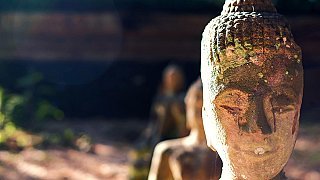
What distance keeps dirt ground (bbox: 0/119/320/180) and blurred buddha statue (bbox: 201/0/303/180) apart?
3631mm

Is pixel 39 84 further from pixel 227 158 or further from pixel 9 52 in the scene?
pixel 227 158

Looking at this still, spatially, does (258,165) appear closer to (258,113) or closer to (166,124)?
(258,113)

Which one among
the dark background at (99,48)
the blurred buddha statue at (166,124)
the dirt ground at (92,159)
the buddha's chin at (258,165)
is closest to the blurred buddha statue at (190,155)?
the buddha's chin at (258,165)

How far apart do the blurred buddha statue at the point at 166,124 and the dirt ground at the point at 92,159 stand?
109 centimetres

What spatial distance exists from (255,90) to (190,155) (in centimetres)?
144

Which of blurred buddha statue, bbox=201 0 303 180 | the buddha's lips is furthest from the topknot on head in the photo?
the buddha's lips

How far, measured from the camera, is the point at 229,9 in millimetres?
1925

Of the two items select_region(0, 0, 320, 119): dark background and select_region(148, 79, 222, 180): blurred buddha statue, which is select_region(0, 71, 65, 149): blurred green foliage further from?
select_region(148, 79, 222, 180): blurred buddha statue

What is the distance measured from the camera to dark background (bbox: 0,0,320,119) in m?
8.52

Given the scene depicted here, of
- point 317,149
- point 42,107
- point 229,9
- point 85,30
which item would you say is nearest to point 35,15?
point 85,30

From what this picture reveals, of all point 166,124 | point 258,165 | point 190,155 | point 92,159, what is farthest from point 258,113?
point 92,159

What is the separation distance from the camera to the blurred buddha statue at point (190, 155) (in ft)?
10.2

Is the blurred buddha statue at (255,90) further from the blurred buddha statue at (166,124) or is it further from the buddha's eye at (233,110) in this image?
the blurred buddha statue at (166,124)

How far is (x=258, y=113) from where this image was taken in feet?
5.93
